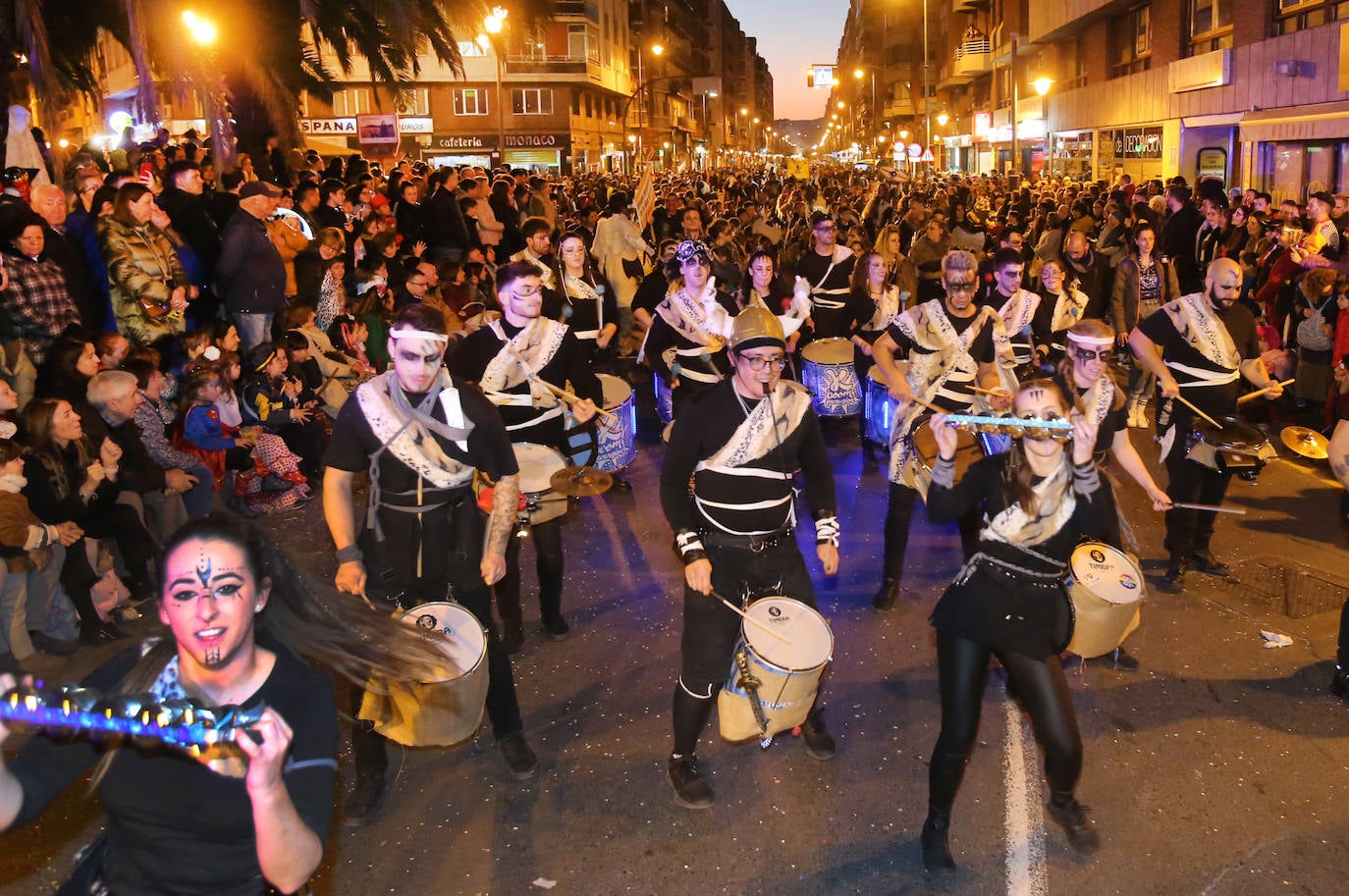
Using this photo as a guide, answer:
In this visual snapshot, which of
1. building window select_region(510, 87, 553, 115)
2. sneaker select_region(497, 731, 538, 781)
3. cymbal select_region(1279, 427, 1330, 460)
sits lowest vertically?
sneaker select_region(497, 731, 538, 781)

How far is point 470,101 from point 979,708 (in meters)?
68.9

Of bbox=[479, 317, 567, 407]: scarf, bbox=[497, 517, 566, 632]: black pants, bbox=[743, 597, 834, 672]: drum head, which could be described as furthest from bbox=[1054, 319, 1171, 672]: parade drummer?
bbox=[497, 517, 566, 632]: black pants

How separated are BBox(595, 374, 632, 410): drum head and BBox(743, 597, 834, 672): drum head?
3920 millimetres

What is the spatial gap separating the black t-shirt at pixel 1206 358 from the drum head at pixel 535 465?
3690 millimetres

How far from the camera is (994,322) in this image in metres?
7.05

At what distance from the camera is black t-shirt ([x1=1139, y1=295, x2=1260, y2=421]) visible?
6918mm

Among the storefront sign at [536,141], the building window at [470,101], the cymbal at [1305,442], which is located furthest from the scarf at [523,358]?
the building window at [470,101]

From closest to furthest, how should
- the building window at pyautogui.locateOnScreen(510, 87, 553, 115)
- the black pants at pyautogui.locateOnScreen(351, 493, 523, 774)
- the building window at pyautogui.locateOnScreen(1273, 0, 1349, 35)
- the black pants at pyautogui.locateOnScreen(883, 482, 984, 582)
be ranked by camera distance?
the black pants at pyautogui.locateOnScreen(351, 493, 523, 774), the black pants at pyautogui.locateOnScreen(883, 482, 984, 582), the building window at pyautogui.locateOnScreen(1273, 0, 1349, 35), the building window at pyautogui.locateOnScreen(510, 87, 553, 115)

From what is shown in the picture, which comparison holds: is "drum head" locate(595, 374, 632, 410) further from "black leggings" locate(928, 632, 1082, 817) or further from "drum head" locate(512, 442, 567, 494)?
"black leggings" locate(928, 632, 1082, 817)

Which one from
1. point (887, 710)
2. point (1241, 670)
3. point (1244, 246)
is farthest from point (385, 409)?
point (1244, 246)

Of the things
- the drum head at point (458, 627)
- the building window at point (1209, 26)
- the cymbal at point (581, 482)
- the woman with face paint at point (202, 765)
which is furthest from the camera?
the building window at point (1209, 26)

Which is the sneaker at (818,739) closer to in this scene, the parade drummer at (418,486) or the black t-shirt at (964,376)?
the parade drummer at (418,486)

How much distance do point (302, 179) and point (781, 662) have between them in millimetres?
11178

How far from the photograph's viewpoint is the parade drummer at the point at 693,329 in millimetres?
8867
